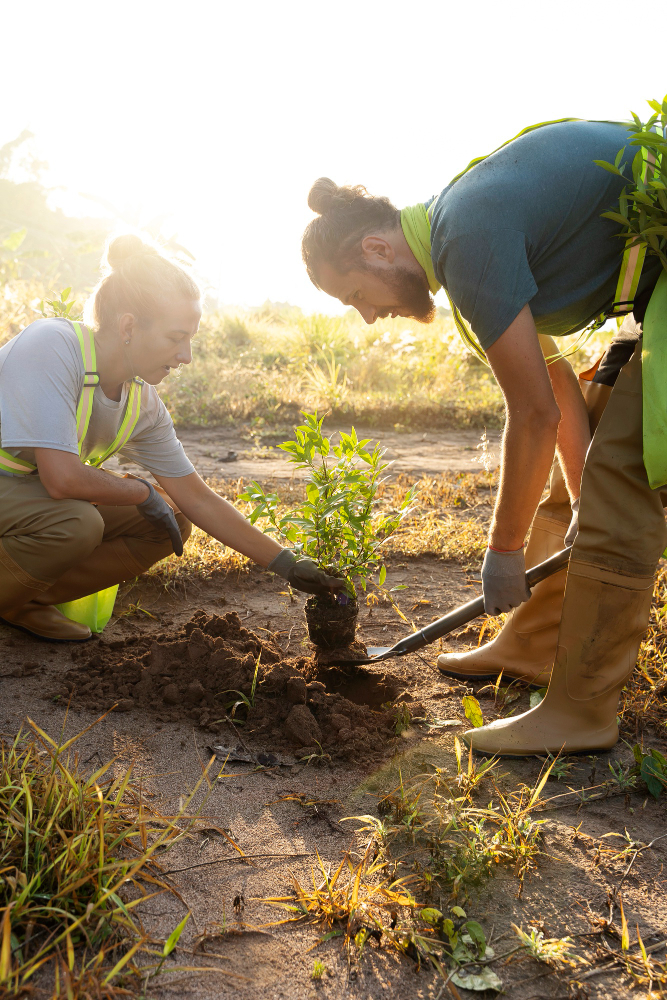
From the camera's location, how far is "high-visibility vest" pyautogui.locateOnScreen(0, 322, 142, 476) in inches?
98.7

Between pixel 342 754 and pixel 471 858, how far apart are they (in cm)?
59

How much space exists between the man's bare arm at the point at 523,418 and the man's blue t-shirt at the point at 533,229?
54mm

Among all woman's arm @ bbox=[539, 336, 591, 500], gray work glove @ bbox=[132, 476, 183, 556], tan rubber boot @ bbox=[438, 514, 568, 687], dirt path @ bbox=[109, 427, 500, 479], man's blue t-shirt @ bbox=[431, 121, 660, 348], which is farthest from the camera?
dirt path @ bbox=[109, 427, 500, 479]

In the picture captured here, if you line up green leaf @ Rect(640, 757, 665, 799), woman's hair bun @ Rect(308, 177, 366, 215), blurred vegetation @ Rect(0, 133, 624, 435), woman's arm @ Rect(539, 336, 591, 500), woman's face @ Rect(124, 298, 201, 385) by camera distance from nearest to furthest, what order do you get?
1. green leaf @ Rect(640, 757, 665, 799)
2. woman's hair bun @ Rect(308, 177, 366, 215)
3. woman's arm @ Rect(539, 336, 591, 500)
4. woman's face @ Rect(124, 298, 201, 385)
5. blurred vegetation @ Rect(0, 133, 624, 435)

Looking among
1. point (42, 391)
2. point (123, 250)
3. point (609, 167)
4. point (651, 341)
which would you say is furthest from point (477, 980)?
point (123, 250)

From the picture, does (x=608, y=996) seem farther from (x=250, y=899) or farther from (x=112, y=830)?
(x=112, y=830)

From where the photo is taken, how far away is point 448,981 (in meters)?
1.35

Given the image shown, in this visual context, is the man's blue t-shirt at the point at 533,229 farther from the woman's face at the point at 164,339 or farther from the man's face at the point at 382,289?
the woman's face at the point at 164,339

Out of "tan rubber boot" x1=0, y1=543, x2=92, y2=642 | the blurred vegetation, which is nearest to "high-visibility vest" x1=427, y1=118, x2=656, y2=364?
"tan rubber boot" x1=0, y1=543, x2=92, y2=642

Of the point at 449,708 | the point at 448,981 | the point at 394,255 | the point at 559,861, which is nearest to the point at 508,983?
the point at 448,981

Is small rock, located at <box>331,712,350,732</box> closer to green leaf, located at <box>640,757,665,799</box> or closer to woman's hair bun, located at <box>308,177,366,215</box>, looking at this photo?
A: green leaf, located at <box>640,757,665,799</box>

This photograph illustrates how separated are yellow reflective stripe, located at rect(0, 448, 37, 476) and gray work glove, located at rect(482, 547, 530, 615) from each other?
1.77 metres

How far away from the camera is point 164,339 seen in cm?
248

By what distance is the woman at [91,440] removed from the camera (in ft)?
7.80
